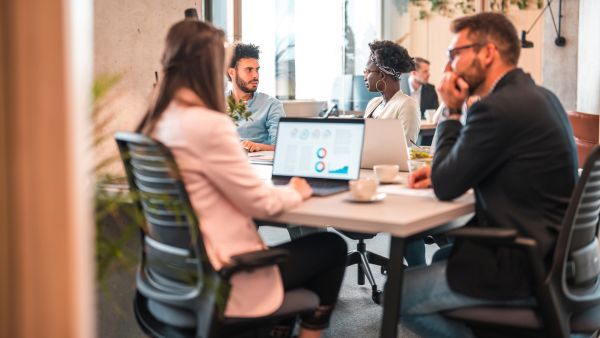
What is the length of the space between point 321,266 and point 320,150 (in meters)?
0.61

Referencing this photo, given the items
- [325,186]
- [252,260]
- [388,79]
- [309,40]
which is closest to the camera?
[252,260]

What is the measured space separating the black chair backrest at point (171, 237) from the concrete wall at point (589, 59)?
416 centimetres

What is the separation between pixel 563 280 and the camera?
6.95ft

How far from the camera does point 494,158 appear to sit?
2219 mm

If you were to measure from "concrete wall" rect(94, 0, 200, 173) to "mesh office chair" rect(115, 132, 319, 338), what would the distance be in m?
1.16

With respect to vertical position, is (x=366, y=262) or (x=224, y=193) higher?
(x=224, y=193)

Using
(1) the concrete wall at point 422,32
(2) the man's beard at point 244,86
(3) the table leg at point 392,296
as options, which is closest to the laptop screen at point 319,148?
(3) the table leg at point 392,296

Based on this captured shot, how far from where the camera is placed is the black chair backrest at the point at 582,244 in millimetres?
2055

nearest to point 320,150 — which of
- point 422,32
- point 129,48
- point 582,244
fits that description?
point 582,244

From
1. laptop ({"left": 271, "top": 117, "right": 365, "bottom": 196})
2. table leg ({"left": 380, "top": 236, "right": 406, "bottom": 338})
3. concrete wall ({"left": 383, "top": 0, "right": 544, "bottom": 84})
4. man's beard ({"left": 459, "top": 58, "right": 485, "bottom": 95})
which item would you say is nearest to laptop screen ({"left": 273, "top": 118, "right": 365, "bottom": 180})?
laptop ({"left": 271, "top": 117, "right": 365, "bottom": 196})

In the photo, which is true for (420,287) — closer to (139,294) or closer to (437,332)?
(437,332)

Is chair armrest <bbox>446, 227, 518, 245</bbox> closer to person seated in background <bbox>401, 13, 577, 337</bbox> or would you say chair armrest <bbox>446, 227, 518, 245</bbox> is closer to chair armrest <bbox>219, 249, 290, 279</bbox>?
person seated in background <bbox>401, 13, 577, 337</bbox>

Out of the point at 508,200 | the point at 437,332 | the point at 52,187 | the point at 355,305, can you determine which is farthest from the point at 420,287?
the point at 355,305

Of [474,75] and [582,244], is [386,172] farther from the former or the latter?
[582,244]
